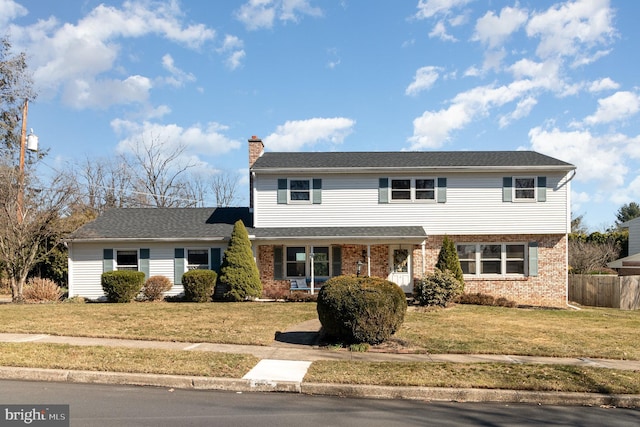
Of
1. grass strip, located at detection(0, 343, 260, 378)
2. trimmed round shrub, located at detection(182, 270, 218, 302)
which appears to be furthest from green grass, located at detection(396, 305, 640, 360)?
trimmed round shrub, located at detection(182, 270, 218, 302)

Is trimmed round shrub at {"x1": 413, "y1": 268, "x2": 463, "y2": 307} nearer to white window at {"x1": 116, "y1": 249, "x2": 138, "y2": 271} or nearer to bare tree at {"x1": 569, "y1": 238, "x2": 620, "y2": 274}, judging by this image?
white window at {"x1": 116, "y1": 249, "x2": 138, "y2": 271}

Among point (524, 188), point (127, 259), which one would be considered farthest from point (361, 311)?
point (127, 259)

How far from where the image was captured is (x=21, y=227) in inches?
725

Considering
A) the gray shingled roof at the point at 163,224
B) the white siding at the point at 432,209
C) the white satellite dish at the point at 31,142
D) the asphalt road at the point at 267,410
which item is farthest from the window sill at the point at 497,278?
the white satellite dish at the point at 31,142

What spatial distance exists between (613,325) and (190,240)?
15.6 metres

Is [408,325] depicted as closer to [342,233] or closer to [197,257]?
[342,233]

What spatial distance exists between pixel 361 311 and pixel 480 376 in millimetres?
2842

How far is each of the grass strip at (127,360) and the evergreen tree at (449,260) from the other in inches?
479

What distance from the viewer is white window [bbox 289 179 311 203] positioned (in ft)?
66.5

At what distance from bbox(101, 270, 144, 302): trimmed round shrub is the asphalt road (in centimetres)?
1172

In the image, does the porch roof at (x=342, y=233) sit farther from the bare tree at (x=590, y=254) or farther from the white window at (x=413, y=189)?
the bare tree at (x=590, y=254)

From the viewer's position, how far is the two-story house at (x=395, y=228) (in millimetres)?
19875

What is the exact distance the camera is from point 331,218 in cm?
2027

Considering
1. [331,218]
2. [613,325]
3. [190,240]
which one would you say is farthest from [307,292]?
[613,325]
